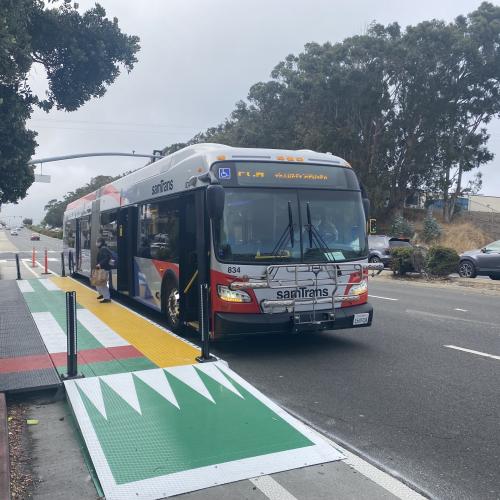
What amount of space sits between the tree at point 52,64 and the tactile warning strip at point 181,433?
6.61 metres

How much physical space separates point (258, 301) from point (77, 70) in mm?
8412

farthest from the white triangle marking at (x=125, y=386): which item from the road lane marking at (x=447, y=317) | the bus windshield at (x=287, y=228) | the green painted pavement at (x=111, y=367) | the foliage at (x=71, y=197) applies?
the foliage at (x=71, y=197)

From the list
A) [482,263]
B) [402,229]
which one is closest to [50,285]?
[482,263]

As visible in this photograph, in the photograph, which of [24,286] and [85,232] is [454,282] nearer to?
[85,232]

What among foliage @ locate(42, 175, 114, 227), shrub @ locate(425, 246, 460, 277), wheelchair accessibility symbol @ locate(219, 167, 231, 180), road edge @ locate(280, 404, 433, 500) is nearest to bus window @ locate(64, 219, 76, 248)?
shrub @ locate(425, 246, 460, 277)

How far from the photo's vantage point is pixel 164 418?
17.4 ft

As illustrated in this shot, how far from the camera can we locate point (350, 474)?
4.28 metres

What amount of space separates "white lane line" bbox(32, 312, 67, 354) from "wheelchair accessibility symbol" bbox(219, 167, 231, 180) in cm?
336

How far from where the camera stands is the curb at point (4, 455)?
382cm

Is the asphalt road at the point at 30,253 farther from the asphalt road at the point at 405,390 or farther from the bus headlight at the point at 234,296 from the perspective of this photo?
the bus headlight at the point at 234,296

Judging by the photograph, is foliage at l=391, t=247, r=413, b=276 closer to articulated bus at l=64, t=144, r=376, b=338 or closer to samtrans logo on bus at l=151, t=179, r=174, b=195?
articulated bus at l=64, t=144, r=376, b=338

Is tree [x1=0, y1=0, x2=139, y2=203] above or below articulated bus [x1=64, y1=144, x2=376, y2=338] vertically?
above

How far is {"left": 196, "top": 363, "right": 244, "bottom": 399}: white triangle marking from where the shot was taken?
20.2 feet

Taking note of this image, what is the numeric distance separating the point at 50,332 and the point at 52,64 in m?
6.96
